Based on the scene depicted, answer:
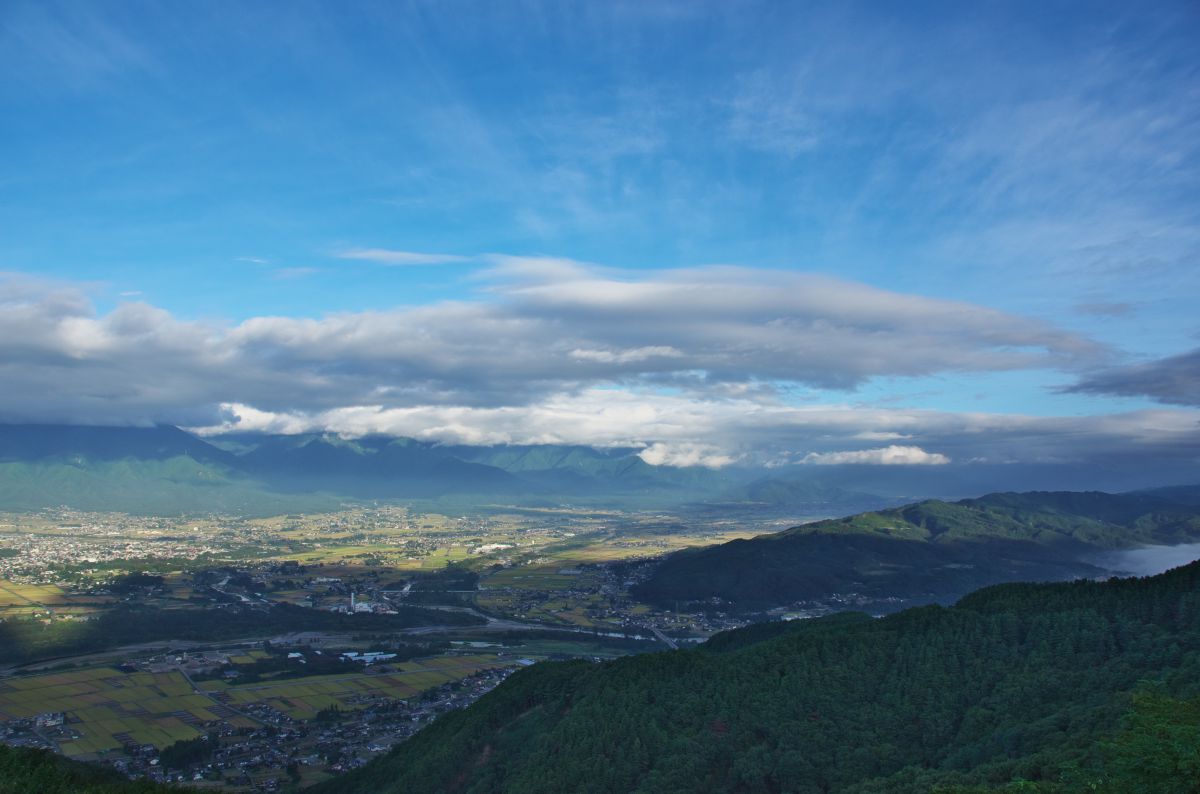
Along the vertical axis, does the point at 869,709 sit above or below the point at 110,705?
above

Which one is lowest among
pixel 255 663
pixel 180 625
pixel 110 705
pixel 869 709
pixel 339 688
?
pixel 339 688

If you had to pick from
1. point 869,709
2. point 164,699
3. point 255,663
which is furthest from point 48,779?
point 255,663

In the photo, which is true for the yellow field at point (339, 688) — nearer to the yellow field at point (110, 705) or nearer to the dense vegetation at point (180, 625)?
the yellow field at point (110, 705)

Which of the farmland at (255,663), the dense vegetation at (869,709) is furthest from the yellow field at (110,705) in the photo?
the dense vegetation at (869,709)

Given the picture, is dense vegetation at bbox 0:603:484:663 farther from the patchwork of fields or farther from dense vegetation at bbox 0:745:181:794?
dense vegetation at bbox 0:745:181:794

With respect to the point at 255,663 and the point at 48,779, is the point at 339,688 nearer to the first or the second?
the point at 255,663

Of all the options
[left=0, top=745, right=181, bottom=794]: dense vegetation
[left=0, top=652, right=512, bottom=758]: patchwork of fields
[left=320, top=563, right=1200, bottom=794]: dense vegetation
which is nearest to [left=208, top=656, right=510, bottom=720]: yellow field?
[left=0, top=652, right=512, bottom=758]: patchwork of fields

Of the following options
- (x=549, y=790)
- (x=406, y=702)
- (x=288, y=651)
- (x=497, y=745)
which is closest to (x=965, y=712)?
(x=549, y=790)
